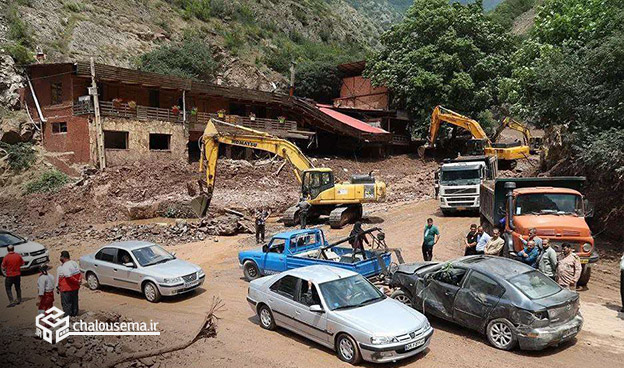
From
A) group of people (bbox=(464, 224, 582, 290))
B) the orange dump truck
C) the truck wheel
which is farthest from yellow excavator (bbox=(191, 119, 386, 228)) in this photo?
the truck wheel

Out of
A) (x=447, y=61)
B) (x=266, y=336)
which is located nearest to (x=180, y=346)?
(x=266, y=336)

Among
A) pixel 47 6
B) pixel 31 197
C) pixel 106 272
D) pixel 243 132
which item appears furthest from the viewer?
pixel 47 6

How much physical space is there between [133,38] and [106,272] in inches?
1652

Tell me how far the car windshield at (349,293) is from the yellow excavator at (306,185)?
438 inches

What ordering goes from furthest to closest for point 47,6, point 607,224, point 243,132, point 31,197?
point 47,6, point 31,197, point 243,132, point 607,224

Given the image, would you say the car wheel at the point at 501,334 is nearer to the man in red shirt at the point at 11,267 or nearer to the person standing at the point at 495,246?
the person standing at the point at 495,246

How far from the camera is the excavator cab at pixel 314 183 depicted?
20734mm

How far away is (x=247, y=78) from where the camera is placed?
4988cm

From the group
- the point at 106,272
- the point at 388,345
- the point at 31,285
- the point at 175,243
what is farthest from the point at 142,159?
the point at 388,345

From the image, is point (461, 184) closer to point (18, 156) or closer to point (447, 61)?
point (447, 61)

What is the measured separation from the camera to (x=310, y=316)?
814 cm

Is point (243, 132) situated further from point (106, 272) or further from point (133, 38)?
point (133, 38)

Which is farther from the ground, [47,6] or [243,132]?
[47,6]

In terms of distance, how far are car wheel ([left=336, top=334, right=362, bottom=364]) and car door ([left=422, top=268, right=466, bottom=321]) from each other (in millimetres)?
2486
